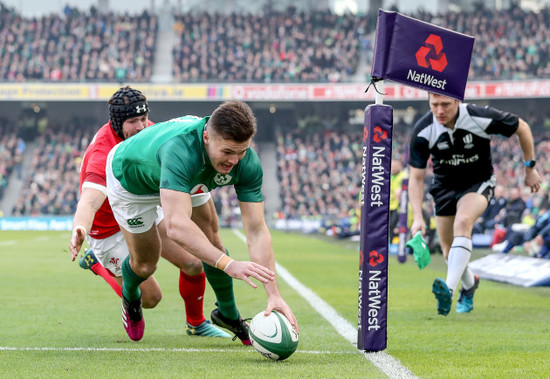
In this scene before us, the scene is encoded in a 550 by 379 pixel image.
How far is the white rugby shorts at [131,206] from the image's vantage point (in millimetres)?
6078

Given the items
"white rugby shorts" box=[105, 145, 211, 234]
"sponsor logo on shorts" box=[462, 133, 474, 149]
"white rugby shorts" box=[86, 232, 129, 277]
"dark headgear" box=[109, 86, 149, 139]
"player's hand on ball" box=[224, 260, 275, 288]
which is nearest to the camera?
"player's hand on ball" box=[224, 260, 275, 288]

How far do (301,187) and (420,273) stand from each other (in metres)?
29.2

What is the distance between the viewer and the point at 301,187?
4312cm

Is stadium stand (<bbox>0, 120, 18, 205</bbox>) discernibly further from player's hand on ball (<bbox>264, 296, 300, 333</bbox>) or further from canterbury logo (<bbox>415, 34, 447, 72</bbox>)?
player's hand on ball (<bbox>264, 296, 300, 333</bbox>)

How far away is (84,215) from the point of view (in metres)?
6.14

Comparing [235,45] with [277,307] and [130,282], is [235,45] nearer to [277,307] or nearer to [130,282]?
[130,282]

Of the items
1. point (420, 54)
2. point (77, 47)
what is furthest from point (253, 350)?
point (77, 47)

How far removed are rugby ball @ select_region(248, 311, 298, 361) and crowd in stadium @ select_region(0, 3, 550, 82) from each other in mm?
40905

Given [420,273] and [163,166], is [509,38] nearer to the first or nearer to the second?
[420,273]

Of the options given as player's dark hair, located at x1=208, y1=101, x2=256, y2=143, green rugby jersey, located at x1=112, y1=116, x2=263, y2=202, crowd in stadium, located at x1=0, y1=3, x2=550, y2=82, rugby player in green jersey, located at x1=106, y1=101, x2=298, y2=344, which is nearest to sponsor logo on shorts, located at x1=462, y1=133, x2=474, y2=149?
rugby player in green jersey, located at x1=106, y1=101, x2=298, y2=344

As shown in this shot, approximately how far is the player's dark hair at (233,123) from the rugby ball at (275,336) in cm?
121

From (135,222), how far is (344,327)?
85.8 inches

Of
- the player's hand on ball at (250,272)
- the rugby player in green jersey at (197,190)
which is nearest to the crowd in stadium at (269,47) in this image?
the rugby player in green jersey at (197,190)

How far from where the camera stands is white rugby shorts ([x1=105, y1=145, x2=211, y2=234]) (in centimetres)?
608
